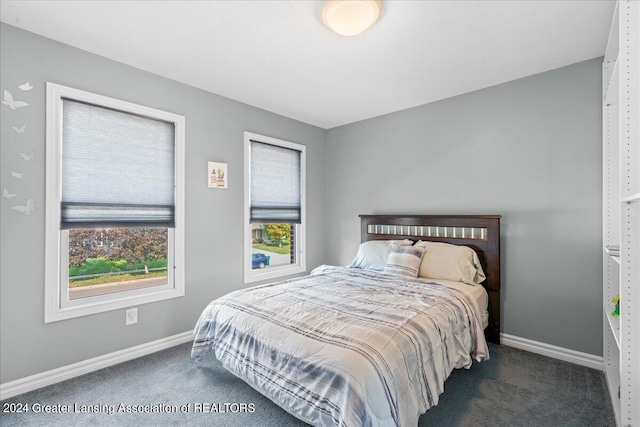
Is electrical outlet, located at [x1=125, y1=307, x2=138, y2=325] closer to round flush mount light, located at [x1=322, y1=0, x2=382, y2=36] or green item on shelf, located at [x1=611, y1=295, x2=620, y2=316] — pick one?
round flush mount light, located at [x1=322, y1=0, x2=382, y2=36]

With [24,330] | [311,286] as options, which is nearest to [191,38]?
[311,286]

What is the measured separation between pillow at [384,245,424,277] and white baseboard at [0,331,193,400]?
7.09 feet

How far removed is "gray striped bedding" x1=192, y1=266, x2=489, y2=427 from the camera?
1409 mm

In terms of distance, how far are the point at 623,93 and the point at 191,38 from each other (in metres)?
2.67

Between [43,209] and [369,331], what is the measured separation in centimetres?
248

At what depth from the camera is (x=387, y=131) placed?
390 cm

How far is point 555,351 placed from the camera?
266cm

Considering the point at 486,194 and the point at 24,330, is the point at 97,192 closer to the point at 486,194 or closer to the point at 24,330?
the point at 24,330

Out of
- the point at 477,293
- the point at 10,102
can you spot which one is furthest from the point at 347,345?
the point at 10,102

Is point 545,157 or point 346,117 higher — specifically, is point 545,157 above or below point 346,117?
below

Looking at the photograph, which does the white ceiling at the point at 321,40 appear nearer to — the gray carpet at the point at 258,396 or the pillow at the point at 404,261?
the pillow at the point at 404,261

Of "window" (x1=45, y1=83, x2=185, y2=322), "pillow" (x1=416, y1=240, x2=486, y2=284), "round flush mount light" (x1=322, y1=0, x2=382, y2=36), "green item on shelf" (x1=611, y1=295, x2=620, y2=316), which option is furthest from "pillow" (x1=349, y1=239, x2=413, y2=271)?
"round flush mount light" (x1=322, y1=0, x2=382, y2=36)

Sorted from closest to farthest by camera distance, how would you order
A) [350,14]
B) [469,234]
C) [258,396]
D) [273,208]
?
[350,14] → [258,396] → [469,234] → [273,208]

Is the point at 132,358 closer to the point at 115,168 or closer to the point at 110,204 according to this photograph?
the point at 110,204
